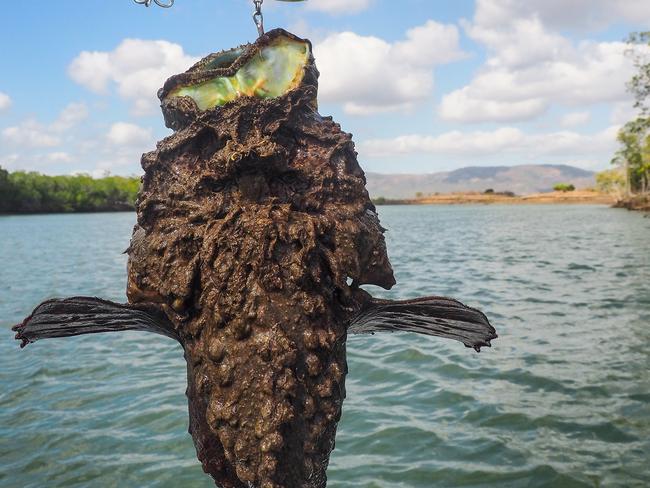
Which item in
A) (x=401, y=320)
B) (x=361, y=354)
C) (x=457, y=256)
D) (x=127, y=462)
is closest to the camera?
(x=401, y=320)

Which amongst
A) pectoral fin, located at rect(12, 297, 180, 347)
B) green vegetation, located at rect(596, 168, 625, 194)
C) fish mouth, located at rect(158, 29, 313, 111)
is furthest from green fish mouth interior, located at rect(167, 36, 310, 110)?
green vegetation, located at rect(596, 168, 625, 194)

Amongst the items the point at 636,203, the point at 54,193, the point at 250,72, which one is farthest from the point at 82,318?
the point at 54,193

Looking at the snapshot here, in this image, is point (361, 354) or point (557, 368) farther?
point (361, 354)

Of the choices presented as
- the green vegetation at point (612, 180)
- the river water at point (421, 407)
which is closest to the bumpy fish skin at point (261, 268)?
the river water at point (421, 407)

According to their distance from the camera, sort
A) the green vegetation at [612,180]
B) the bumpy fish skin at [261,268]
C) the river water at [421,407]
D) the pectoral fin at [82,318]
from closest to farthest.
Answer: the bumpy fish skin at [261,268] < the pectoral fin at [82,318] < the river water at [421,407] < the green vegetation at [612,180]

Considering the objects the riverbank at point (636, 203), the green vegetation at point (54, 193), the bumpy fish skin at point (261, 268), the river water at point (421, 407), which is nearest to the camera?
the bumpy fish skin at point (261, 268)

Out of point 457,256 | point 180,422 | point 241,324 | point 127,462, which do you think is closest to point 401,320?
point 241,324

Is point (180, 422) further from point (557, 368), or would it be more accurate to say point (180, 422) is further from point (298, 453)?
point (298, 453)

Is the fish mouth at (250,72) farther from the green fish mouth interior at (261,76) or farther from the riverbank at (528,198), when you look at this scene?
the riverbank at (528,198)
